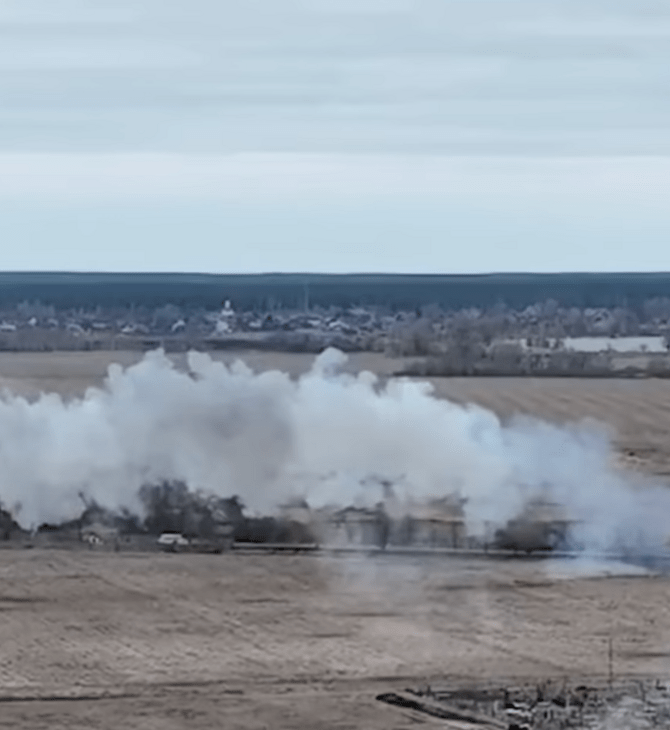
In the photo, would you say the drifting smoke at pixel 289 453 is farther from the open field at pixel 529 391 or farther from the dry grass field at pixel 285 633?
the open field at pixel 529 391

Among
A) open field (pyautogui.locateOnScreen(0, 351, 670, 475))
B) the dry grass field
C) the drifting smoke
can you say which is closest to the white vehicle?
Result: the dry grass field

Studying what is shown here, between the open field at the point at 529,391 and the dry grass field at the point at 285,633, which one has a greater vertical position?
the open field at the point at 529,391

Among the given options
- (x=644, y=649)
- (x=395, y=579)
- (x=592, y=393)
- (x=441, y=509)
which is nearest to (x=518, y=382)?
(x=592, y=393)

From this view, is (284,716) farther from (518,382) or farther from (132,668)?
(518,382)

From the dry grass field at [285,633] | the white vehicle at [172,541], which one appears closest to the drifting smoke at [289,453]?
the white vehicle at [172,541]

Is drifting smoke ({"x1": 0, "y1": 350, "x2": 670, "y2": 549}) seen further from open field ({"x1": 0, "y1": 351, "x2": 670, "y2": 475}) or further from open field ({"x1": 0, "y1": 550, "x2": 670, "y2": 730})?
open field ({"x1": 0, "y1": 351, "x2": 670, "y2": 475})

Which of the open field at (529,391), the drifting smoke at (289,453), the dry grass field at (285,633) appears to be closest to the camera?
the dry grass field at (285,633)
